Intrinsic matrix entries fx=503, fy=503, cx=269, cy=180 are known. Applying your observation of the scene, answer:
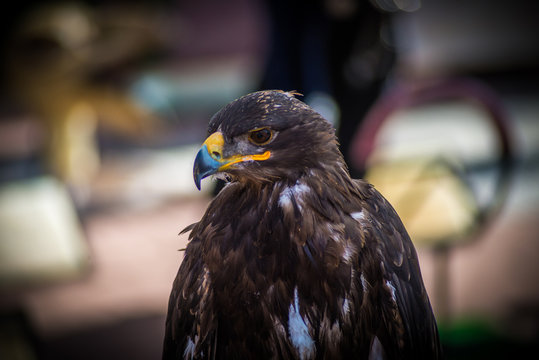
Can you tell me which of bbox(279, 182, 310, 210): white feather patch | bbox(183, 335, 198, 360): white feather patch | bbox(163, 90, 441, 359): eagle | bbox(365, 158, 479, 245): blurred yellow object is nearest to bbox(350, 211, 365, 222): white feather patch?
bbox(163, 90, 441, 359): eagle

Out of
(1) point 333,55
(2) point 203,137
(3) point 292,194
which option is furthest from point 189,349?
(2) point 203,137

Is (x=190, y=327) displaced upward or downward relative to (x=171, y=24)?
downward

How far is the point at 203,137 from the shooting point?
284 inches

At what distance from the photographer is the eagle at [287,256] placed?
1.12 meters

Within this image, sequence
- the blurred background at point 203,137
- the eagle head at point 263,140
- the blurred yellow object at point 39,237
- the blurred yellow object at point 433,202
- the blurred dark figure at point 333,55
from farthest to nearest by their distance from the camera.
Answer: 1. the blurred yellow object at point 39,237
2. the blurred background at point 203,137
3. the blurred dark figure at point 333,55
4. the blurred yellow object at point 433,202
5. the eagle head at point 263,140

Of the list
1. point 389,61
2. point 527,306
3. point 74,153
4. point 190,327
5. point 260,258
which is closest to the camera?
point 260,258

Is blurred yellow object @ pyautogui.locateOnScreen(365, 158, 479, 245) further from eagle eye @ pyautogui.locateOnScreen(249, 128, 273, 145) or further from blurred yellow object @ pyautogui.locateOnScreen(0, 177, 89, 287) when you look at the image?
blurred yellow object @ pyautogui.locateOnScreen(0, 177, 89, 287)

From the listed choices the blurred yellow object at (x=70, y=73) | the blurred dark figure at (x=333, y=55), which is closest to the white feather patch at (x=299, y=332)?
the blurred dark figure at (x=333, y=55)

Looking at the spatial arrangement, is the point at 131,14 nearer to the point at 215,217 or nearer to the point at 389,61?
the point at 389,61

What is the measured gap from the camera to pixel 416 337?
1.24 metres

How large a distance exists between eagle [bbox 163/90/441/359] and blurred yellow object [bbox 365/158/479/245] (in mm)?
1616

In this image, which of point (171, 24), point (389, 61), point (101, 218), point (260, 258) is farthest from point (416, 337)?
point (171, 24)

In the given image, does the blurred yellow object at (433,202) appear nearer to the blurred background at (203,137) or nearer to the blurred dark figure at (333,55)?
the blurred background at (203,137)

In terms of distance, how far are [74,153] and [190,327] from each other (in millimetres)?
6461
